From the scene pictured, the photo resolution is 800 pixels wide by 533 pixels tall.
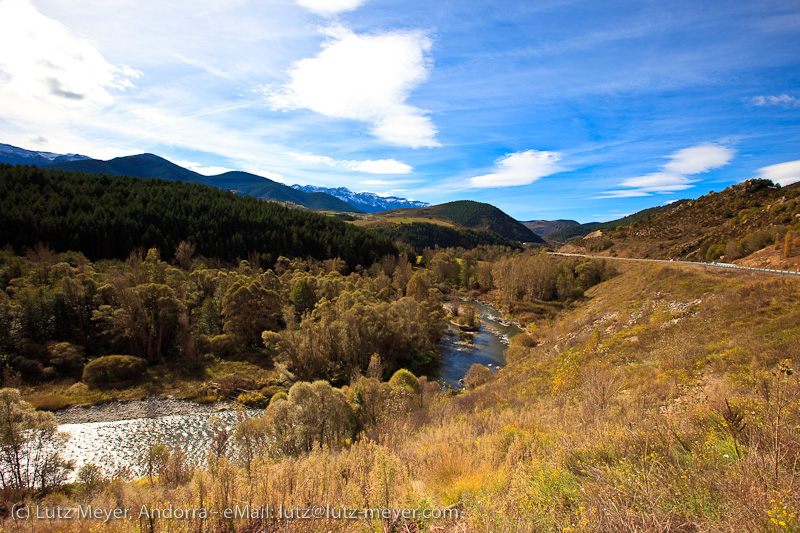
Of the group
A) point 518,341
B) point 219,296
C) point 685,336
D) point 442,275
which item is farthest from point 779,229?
point 219,296

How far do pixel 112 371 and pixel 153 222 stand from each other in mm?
59480

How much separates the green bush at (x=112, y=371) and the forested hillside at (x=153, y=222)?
46.9 metres

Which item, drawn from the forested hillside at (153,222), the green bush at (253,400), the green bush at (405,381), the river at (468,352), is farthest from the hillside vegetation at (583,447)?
the forested hillside at (153,222)

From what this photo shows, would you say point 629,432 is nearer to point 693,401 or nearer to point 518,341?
point 693,401

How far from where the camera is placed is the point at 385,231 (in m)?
187

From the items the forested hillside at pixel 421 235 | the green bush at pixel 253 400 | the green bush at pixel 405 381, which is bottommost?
the green bush at pixel 253 400

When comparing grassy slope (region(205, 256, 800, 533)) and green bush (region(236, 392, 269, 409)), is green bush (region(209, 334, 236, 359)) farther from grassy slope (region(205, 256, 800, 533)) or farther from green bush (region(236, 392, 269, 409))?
grassy slope (region(205, 256, 800, 533))

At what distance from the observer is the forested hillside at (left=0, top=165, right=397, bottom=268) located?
62603mm

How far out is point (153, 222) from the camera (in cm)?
7588

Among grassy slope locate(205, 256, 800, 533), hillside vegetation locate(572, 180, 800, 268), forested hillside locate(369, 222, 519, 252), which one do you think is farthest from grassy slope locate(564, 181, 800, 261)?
forested hillside locate(369, 222, 519, 252)

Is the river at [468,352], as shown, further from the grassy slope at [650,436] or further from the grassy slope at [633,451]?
the grassy slope at [633,451]

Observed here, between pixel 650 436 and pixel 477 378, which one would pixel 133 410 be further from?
pixel 650 436

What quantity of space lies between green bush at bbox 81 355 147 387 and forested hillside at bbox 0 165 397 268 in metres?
46.9

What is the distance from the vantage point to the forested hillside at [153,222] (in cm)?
6260
